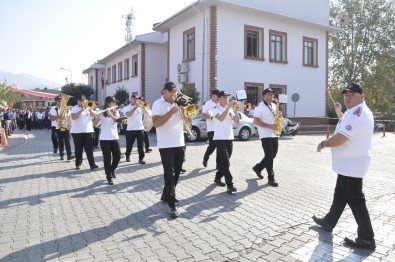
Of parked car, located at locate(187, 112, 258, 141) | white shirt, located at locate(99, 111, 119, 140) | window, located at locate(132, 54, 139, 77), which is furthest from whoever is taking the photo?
window, located at locate(132, 54, 139, 77)

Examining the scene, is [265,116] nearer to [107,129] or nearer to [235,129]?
[107,129]

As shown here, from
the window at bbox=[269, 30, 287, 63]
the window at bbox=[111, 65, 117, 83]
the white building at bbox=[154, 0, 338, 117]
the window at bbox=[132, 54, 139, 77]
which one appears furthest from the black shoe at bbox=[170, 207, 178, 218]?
the window at bbox=[111, 65, 117, 83]

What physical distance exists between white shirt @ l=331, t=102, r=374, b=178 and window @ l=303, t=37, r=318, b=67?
76.5ft

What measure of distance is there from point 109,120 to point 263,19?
18625mm

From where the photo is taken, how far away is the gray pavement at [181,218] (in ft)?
14.2

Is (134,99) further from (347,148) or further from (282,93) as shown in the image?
(282,93)

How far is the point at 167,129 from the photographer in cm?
563

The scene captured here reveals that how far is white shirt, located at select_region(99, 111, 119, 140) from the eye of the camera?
7989 millimetres

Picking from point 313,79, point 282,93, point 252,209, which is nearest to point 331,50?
point 313,79

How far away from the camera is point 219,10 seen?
2228 centimetres

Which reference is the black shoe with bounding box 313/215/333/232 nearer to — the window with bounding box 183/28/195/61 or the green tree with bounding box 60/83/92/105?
the window with bounding box 183/28/195/61

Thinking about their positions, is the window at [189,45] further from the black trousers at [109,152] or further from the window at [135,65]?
the black trousers at [109,152]

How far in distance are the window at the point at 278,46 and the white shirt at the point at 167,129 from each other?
797 inches

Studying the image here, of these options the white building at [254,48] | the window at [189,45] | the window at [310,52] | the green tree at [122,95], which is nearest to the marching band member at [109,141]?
the white building at [254,48]
